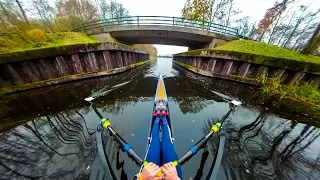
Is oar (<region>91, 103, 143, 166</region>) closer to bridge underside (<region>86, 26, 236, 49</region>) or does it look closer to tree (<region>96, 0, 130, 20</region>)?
bridge underside (<region>86, 26, 236, 49</region>)

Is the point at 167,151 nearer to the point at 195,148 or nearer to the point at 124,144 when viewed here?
the point at 195,148

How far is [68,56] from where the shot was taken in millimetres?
6871

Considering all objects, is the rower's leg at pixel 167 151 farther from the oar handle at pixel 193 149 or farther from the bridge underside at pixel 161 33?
the bridge underside at pixel 161 33

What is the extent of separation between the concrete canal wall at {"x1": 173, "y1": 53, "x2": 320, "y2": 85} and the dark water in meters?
2.20

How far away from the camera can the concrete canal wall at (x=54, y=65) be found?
543 centimetres

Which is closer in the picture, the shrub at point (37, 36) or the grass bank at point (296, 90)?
the grass bank at point (296, 90)

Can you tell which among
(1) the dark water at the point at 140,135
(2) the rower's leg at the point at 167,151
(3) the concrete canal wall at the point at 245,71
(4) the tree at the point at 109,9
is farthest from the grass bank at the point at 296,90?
(4) the tree at the point at 109,9

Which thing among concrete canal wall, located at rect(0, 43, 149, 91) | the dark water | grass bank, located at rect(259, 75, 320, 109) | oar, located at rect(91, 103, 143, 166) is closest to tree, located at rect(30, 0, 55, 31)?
concrete canal wall, located at rect(0, 43, 149, 91)

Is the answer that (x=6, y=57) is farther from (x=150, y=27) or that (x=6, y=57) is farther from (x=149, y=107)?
(x=150, y=27)

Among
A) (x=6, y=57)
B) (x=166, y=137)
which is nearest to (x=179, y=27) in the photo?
(x=6, y=57)

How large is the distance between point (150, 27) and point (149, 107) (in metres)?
13.1

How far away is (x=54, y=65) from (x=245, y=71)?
A: 10835mm

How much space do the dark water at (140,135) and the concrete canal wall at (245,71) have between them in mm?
2204

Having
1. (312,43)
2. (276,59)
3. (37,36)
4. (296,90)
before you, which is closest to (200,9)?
(312,43)
